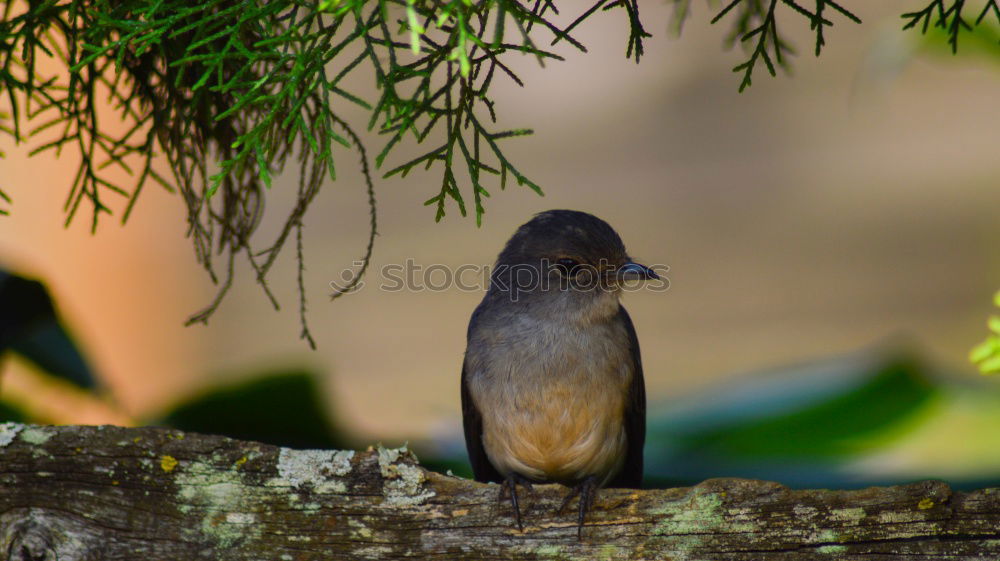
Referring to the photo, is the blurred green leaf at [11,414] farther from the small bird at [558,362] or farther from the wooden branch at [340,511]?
the small bird at [558,362]

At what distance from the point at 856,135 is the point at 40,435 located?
7405mm

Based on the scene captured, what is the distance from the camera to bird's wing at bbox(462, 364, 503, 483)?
148 inches

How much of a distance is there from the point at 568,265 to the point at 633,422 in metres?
0.63

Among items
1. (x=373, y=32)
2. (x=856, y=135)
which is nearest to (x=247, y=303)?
(x=373, y=32)

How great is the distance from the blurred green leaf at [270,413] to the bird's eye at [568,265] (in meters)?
Answer: 1.10

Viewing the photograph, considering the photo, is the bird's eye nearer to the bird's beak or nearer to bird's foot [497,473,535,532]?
the bird's beak

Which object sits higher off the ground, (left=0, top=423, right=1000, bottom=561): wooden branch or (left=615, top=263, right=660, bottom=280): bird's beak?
(left=615, top=263, right=660, bottom=280): bird's beak

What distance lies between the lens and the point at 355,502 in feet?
8.75

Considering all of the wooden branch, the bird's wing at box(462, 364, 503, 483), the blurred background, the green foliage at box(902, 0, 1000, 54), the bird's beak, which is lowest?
the wooden branch

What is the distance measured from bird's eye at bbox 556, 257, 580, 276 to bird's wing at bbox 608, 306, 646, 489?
0.88ft

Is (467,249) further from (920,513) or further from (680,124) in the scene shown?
(920,513)

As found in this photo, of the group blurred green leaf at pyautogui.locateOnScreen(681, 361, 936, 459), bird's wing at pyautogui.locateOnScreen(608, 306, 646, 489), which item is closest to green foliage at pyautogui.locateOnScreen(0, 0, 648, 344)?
bird's wing at pyautogui.locateOnScreen(608, 306, 646, 489)

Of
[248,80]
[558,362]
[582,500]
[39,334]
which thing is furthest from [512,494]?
[39,334]

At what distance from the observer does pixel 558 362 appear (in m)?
3.51
